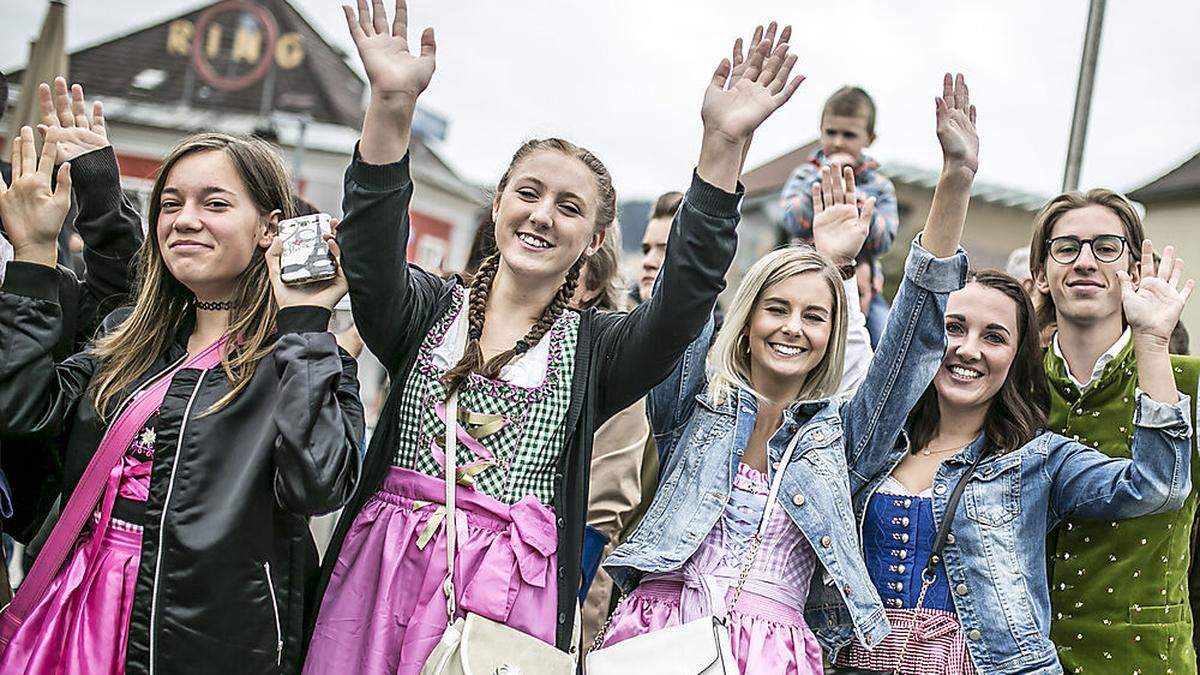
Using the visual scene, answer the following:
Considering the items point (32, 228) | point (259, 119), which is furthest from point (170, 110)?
point (32, 228)

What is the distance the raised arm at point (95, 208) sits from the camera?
3168mm

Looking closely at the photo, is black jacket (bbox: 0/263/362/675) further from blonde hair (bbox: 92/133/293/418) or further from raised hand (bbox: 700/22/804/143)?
raised hand (bbox: 700/22/804/143)

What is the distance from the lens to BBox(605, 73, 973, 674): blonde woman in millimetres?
2852

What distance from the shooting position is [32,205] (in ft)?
9.17

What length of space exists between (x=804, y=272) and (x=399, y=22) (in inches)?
54.5

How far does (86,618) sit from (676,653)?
1.34m

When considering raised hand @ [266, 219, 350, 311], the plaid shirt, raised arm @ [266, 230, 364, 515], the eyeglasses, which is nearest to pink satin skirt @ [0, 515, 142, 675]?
raised arm @ [266, 230, 364, 515]

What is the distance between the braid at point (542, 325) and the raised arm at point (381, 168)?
0.92 feet

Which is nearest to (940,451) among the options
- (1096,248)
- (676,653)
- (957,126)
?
(1096,248)

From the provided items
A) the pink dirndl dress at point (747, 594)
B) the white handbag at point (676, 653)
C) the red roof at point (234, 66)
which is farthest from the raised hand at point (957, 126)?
the red roof at point (234, 66)

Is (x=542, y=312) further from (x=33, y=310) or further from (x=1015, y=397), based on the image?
(x=1015, y=397)

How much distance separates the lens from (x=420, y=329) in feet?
8.87

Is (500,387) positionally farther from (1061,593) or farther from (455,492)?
(1061,593)

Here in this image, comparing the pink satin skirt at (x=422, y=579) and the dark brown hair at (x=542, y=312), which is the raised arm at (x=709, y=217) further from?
the pink satin skirt at (x=422, y=579)
